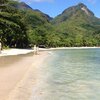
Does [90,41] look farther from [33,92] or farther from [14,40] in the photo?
[33,92]

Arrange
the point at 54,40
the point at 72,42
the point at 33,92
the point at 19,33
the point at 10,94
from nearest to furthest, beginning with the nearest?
the point at 10,94, the point at 33,92, the point at 19,33, the point at 54,40, the point at 72,42

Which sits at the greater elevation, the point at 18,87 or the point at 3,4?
the point at 3,4

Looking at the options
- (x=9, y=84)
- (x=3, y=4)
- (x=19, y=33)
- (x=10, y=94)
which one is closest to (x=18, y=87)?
(x=9, y=84)

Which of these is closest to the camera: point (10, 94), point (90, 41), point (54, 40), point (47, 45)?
point (10, 94)

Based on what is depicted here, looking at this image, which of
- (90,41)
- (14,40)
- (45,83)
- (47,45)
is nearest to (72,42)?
(90,41)

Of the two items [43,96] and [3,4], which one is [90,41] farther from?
[43,96]

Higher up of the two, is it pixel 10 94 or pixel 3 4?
pixel 3 4

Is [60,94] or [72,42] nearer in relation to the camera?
[60,94]

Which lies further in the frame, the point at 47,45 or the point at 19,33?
the point at 47,45

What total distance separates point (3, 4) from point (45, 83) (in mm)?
54984

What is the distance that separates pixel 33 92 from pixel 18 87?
1.04 meters

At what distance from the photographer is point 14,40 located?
89.2m

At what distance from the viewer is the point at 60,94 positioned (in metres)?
13.2

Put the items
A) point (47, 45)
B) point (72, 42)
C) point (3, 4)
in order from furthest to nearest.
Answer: point (72, 42), point (47, 45), point (3, 4)
